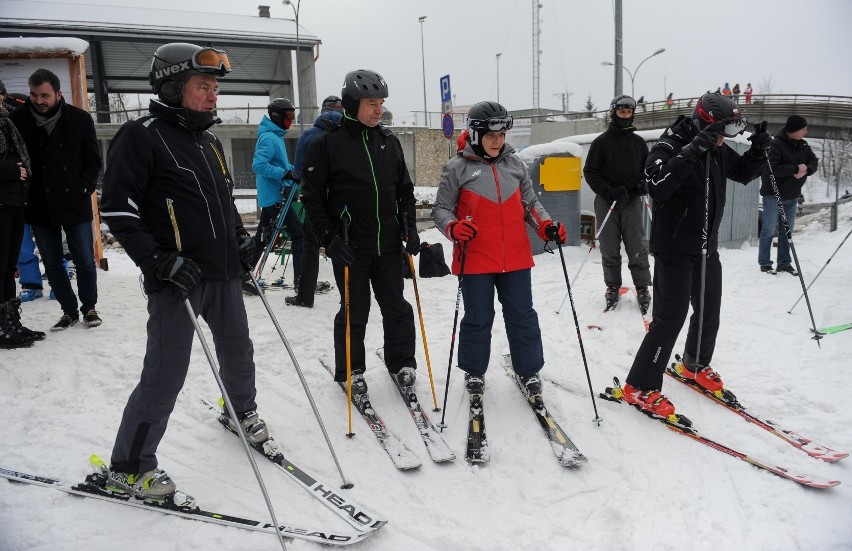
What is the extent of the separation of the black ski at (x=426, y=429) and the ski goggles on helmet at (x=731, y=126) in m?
A: 2.75

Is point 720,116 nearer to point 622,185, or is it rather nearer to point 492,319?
point 492,319

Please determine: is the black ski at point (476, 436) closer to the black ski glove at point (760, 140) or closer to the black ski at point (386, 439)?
the black ski at point (386, 439)

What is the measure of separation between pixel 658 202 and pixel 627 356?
171cm

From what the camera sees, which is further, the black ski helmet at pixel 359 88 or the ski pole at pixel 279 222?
the ski pole at pixel 279 222

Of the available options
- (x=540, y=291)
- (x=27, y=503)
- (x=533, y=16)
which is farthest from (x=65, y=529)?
(x=533, y=16)

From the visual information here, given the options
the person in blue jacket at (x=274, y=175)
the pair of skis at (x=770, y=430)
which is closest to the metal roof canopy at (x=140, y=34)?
the person in blue jacket at (x=274, y=175)

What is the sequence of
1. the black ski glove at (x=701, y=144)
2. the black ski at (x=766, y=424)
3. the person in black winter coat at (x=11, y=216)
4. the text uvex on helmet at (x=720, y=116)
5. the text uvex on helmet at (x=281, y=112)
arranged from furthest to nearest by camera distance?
the text uvex on helmet at (x=281, y=112)
the person in black winter coat at (x=11, y=216)
the text uvex on helmet at (x=720, y=116)
the black ski glove at (x=701, y=144)
the black ski at (x=766, y=424)

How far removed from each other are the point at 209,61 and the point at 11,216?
3146mm

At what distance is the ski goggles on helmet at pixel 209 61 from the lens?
2.91 metres

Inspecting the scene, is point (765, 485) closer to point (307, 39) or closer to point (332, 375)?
point (332, 375)

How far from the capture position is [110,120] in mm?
28516

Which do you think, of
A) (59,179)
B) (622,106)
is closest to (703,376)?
(622,106)

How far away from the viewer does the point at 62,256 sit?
213 inches

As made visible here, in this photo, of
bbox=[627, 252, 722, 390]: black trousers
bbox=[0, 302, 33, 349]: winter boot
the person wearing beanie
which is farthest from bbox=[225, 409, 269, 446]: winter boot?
the person wearing beanie
